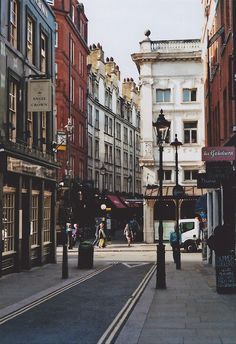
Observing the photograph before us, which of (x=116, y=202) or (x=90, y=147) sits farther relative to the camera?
(x=90, y=147)

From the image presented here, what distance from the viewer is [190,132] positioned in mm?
44219

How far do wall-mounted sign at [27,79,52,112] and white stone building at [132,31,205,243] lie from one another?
75.3 feet

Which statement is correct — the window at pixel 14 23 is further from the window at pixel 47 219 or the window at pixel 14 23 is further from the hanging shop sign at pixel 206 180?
the hanging shop sign at pixel 206 180

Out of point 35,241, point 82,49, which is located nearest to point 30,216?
point 35,241

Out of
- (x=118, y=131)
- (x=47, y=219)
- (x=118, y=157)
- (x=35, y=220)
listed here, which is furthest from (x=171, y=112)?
(x=118, y=131)

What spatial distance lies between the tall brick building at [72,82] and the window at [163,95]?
7.46 m

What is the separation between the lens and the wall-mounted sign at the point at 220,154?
16094 mm

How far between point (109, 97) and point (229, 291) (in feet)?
170

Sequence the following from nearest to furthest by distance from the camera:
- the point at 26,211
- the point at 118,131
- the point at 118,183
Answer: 1. the point at 26,211
2. the point at 118,183
3. the point at 118,131

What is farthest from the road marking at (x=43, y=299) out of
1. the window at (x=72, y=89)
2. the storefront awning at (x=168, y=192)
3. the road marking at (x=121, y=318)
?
the window at (x=72, y=89)

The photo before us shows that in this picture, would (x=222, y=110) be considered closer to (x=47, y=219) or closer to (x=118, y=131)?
(x=47, y=219)

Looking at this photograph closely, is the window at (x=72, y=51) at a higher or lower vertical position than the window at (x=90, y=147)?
higher

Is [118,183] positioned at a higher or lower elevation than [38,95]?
lower

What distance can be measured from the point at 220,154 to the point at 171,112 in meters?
28.5
